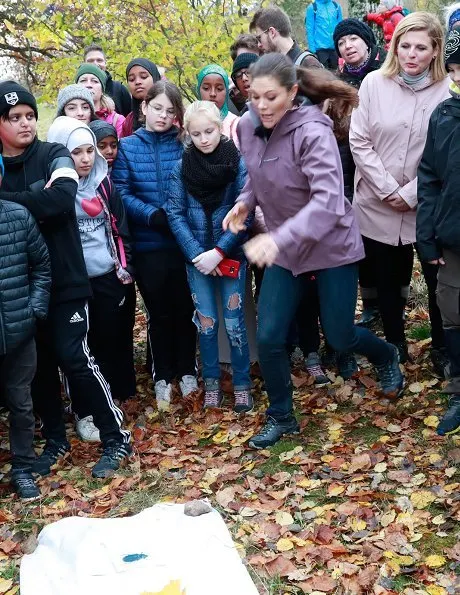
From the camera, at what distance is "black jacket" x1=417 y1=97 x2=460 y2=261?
443cm

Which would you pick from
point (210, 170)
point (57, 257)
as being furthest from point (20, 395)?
point (210, 170)

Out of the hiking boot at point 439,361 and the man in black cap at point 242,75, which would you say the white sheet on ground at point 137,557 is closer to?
the hiking boot at point 439,361

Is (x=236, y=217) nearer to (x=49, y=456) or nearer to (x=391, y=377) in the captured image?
(x=391, y=377)

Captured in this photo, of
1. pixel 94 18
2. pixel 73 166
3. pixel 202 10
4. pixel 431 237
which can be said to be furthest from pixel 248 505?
pixel 94 18

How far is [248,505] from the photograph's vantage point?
14.3 ft

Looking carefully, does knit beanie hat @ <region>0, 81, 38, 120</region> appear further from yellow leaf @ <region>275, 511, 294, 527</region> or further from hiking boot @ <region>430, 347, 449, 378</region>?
hiking boot @ <region>430, 347, 449, 378</region>

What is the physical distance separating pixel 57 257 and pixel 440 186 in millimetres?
2501

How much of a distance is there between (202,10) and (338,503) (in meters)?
7.21

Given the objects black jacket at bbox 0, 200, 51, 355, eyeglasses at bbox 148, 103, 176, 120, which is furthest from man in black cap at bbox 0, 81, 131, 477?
eyeglasses at bbox 148, 103, 176, 120

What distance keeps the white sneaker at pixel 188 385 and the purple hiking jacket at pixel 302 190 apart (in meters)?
1.74

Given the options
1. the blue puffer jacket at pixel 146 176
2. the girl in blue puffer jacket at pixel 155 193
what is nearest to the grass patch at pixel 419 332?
the girl in blue puffer jacket at pixel 155 193

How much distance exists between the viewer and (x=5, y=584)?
12.5ft

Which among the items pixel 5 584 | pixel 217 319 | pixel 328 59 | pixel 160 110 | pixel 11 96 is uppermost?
pixel 328 59

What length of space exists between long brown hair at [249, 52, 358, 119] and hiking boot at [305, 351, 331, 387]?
214 cm
